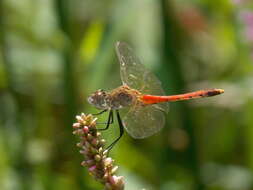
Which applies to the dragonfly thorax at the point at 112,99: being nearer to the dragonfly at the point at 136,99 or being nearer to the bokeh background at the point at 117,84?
the dragonfly at the point at 136,99

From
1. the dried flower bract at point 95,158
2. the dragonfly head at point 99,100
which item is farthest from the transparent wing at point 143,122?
the dried flower bract at point 95,158

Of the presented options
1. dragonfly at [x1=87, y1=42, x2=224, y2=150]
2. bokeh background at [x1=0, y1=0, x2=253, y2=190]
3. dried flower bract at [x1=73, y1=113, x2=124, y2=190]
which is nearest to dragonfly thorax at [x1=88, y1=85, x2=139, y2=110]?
dragonfly at [x1=87, y1=42, x2=224, y2=150]

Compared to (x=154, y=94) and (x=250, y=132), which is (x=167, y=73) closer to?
(x=250, y=132)

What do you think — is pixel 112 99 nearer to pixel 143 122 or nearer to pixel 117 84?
pixel 143 122

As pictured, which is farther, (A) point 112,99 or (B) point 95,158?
(A) point 112,99

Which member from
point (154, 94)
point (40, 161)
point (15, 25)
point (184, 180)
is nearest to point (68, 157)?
point (40, 161)

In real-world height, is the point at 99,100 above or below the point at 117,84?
above

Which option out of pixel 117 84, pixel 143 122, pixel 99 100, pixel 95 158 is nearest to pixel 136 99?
pixel 143 122
